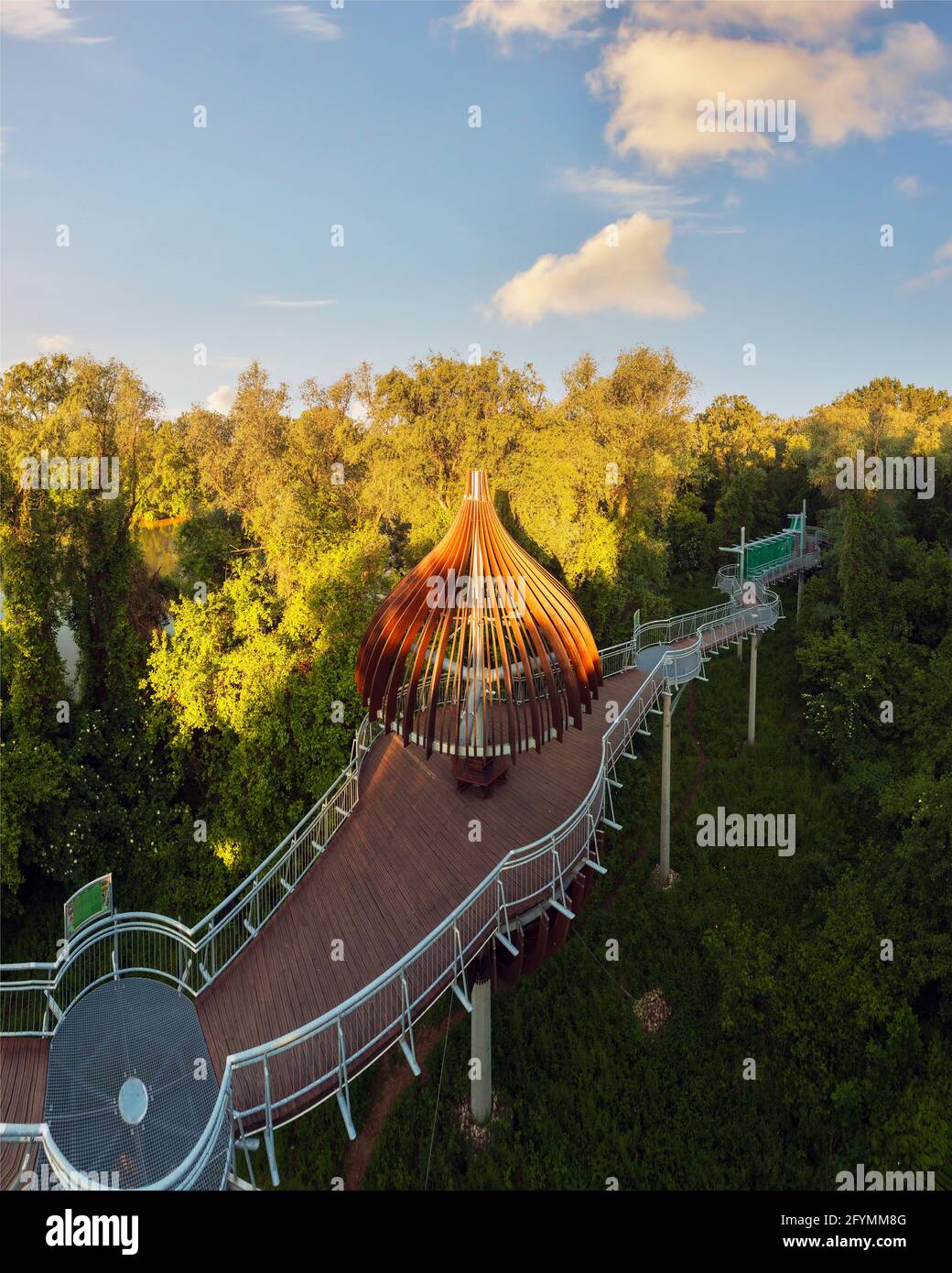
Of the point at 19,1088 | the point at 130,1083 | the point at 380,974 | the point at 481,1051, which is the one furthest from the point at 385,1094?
the point at 19,1088

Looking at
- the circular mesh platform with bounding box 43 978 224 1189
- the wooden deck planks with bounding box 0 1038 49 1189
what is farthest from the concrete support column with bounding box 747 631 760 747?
the wooden deck planks with bounding box 0 1038 49 1189

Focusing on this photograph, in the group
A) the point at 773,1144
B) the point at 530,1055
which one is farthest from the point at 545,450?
the point at 773,1144

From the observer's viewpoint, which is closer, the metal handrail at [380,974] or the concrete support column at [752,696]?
the metal handrail at [380,974]

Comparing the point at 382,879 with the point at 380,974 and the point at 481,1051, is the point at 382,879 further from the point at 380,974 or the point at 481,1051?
the point at 481,1051

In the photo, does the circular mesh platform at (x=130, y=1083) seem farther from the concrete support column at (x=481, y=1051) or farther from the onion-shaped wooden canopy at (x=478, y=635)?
the onion-shaped wooden canopy at (x=478, y=635)

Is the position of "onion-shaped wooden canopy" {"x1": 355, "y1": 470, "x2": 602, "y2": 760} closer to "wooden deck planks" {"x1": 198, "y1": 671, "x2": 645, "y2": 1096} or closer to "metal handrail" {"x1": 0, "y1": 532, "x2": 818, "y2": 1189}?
"wooden deck planks" {"x1": 198, "y1": 671, "x2": 645, "y2": 1096}

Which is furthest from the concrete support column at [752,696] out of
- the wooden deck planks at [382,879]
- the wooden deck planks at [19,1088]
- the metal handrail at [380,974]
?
the wooden deck planks at [19,1088]

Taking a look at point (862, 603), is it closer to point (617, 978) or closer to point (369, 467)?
point (617, 978)
